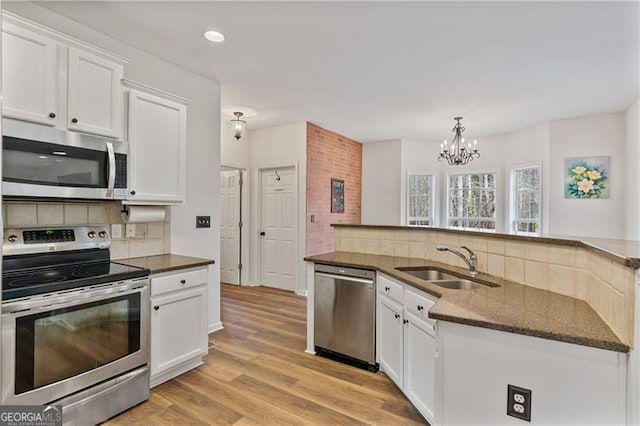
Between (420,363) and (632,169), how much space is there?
451cm

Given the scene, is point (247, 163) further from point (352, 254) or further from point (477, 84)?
point (477, 84)

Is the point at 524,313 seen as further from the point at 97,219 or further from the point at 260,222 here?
the point at 260,222

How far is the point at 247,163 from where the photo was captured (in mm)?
5520

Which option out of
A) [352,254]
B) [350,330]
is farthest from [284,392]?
[352,254]

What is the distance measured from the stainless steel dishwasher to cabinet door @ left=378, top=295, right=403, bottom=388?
73mm

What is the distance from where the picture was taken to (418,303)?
2.05 meters

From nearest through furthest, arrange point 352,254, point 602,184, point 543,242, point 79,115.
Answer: point 543,242, point 79,115, point 352,254, point 602,184

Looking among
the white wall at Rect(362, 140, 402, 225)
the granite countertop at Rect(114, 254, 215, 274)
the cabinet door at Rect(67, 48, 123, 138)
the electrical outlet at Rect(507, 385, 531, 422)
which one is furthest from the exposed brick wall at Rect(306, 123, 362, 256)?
the electrical outlet at Rect(507, 385, 531, 422)

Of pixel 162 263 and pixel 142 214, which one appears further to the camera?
pixel 142 214

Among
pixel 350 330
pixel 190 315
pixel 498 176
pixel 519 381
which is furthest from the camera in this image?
pixel 498 176

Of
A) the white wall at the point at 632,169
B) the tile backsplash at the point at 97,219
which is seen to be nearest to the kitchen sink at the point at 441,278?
the tile backsplash at the point at 97,219

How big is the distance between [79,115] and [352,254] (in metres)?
2.44

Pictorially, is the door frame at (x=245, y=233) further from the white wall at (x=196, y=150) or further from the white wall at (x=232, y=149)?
the white wall at (x=196, y=150)

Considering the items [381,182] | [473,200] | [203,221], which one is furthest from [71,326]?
[473,200]
